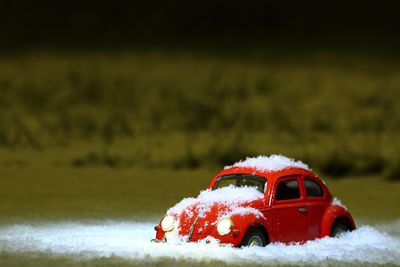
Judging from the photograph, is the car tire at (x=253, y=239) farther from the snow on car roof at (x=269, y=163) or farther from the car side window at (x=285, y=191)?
the snow on car roof at (x=269, y=163)

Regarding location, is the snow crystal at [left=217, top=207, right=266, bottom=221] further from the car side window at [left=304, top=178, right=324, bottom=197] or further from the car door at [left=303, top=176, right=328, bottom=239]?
the car side window at [left=304, top=178, right=324, bottom=197]

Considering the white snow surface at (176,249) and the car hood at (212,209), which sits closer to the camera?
the white snow surface at (176,249)

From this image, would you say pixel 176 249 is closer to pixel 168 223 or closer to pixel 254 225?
pixel 168 223

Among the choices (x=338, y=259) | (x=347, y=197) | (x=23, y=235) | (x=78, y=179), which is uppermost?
(x=78, y=179)

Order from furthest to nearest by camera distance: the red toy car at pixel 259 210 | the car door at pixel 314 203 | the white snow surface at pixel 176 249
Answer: the car door at pixel 314 203 < the red toy car at pixel 259 210 < the white snow surface at pixel 176 249

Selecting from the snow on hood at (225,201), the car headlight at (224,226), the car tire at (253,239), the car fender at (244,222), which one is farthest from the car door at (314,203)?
the car headlight at (224,226)

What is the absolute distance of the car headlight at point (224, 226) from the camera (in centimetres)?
1248

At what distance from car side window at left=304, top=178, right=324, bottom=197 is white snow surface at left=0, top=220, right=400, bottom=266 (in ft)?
3.23

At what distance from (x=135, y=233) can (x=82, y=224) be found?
7.36 feet

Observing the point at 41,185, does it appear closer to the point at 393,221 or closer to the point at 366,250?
the point at 393,221

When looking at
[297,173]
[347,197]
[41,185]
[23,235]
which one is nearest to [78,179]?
[41,185]

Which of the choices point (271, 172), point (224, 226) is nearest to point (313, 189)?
point (271, 172)

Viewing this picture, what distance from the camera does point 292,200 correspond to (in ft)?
45.9

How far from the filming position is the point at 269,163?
14414mm
